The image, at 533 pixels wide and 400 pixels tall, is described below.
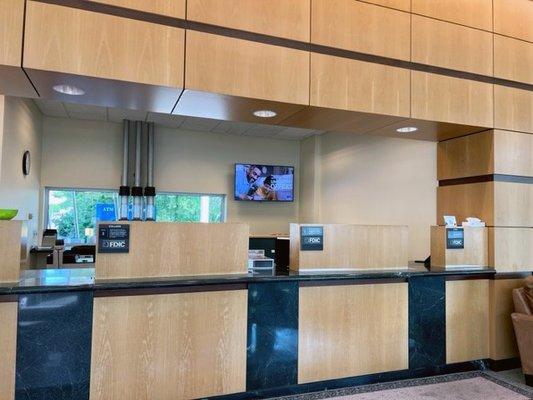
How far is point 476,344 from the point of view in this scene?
386cm

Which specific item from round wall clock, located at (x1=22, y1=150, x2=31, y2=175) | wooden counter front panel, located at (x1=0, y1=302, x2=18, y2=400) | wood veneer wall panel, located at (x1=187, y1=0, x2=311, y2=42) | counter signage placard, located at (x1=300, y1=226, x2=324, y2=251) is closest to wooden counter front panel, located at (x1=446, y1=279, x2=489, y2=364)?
counter signage placard, located at (x1=300, y1=226, x2=324, y2=251)

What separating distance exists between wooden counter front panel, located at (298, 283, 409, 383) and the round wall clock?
512 cm

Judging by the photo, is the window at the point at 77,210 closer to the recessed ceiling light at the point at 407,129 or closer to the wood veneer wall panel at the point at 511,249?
the recessed ceiling light at the point at 407,129

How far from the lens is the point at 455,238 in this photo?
3906 millimetres

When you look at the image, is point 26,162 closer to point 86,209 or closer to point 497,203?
point 86,209

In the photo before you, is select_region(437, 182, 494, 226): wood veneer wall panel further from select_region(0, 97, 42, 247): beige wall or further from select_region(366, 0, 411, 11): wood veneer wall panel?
select_region(0, 97, 42, 247): beige wall

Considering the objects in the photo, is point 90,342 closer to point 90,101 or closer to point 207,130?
point 90,101

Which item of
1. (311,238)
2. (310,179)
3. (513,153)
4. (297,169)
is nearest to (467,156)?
(513,153)

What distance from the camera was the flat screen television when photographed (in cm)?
865

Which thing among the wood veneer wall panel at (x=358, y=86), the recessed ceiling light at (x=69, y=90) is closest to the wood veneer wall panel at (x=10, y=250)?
the recessed ceiling light at (x=69, y=90)

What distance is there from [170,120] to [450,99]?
5.53 meters

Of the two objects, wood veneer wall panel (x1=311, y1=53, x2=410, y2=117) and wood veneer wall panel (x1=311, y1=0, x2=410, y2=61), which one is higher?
wood veneer wall panel (x1=311, y1=0, x2=410, y2=61)

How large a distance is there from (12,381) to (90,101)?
2031 mm

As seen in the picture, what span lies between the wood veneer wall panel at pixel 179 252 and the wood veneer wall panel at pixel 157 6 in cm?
151
